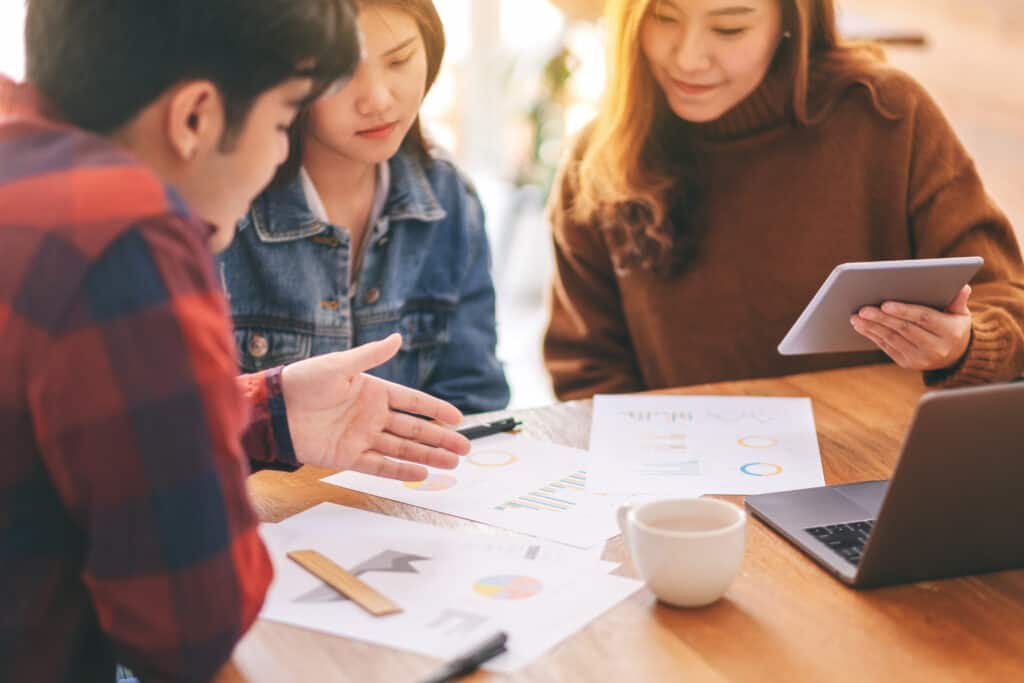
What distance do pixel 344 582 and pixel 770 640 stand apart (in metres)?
0.34

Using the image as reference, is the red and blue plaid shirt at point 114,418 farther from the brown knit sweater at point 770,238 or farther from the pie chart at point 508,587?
the brown knit sweater at point 770,238

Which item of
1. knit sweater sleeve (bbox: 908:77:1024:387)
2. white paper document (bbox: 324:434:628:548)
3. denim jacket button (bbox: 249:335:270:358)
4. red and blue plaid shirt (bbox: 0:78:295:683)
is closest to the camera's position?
red and blue plaid shirt (bbox: 0:78:295:683)

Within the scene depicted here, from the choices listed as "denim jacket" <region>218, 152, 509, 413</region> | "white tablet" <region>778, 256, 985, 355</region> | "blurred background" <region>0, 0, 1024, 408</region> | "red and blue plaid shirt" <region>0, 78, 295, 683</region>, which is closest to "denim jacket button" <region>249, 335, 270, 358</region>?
"denim jacket" <region>218, 152, 509, 413</region>

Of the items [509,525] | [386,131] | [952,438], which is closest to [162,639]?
[509,525]

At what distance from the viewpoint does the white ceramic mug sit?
2.83ft

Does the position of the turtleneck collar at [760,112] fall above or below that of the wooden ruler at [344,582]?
above

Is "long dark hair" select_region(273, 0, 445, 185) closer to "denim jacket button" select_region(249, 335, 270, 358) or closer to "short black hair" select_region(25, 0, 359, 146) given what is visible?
"denim jacket button" select_region(249, 335, 270, 358)

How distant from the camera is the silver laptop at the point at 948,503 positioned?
0.84m

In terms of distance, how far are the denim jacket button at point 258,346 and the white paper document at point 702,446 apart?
0.47 m

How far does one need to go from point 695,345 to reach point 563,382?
214mm

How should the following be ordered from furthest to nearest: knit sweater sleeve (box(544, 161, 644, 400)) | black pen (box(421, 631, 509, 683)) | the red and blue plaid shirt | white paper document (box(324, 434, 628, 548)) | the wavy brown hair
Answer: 1. knit sweater sleeve (box(544, 161, 644, 400))
2. the wavy brown hair
3. white paper document (box(324, 434, 628, 548))
4. black pen (box(421, 631, 509, 683))
5. the red and blue plaid shirt

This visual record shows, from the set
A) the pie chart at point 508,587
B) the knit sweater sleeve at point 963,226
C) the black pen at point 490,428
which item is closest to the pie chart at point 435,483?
the black pen at point 490,428

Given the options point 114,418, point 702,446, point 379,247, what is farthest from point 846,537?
point 379,247

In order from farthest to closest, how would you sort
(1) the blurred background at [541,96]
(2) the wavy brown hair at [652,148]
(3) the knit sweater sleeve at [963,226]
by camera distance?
(1) the blurred background at [541,96] < (2) the wavy brown hair at [652,148] < (3) the knit sweater sleeve at [963,226]
